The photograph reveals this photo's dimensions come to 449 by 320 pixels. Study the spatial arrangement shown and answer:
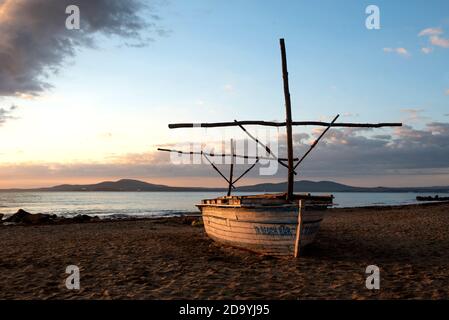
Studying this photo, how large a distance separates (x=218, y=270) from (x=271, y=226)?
236cm

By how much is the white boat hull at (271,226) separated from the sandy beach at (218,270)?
42cm

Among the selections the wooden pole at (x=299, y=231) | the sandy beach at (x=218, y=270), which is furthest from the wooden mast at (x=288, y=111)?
the sandy beach at (x=218, y=270)

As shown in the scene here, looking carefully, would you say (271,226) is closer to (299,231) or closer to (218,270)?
(299,231)

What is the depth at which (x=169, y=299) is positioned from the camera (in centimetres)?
852

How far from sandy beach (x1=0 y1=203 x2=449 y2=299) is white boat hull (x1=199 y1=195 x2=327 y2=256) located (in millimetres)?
419

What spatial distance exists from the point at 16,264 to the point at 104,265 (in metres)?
2.91

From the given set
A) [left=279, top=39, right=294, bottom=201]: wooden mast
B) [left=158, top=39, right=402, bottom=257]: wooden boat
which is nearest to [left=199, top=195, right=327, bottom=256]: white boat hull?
[left=158, top=39, right=402, bottom=257]: wooden boat

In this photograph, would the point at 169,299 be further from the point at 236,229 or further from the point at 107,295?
the point at 236,229

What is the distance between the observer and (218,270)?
11547 millimetres

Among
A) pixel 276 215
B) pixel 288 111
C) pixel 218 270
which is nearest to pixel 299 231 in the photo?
pixel 276 215

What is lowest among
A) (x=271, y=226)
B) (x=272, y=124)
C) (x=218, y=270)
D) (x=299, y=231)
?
(x=218, y=270)

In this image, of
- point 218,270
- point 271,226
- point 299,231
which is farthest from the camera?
point 271,226
